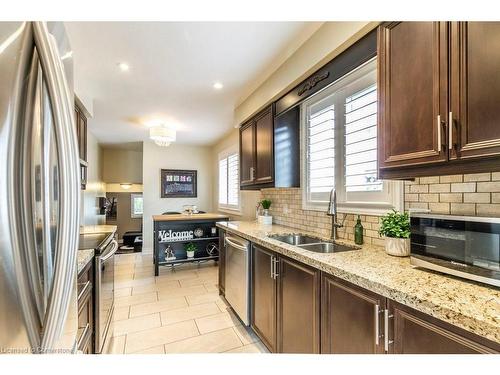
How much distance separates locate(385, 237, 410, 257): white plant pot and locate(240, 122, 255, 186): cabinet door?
1.90 m

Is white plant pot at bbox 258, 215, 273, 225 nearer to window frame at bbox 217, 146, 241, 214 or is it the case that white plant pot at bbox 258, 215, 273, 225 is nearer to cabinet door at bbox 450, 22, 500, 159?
window frame at bbox 217, 146, 241, 214

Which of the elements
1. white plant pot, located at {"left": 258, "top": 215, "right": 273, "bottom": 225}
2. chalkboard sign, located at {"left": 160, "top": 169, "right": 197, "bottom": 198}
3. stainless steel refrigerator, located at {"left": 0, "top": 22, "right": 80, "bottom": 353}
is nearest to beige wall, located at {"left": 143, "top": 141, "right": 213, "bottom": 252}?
chalkboard sign, located at {"left": 160, "top": 169, "right": 197, "bottom": 198}

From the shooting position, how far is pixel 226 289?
9.52 feet

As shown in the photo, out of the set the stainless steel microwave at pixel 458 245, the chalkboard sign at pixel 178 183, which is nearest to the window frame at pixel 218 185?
the chalkboard sign at pixel 178 183

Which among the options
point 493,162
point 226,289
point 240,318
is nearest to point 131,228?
point 226,289

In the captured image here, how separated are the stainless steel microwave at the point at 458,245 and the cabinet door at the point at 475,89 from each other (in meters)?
0.27

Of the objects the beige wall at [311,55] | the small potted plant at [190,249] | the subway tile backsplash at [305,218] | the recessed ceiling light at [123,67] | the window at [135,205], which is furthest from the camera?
the window at [135,205]

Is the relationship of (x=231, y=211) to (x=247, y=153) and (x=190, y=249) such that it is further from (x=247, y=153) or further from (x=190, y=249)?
(x=247, y=153)

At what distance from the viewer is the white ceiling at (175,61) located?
193 cm

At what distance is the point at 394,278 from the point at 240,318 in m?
1.86

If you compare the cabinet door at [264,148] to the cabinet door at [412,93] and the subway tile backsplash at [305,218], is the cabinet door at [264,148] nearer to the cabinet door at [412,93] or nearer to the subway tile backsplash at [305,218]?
the subway tile backsplash at [305,218]

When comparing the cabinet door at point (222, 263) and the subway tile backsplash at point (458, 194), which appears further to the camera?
the cabinet door at point (222, 263)

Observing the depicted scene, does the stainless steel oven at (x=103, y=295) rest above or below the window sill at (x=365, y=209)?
below
